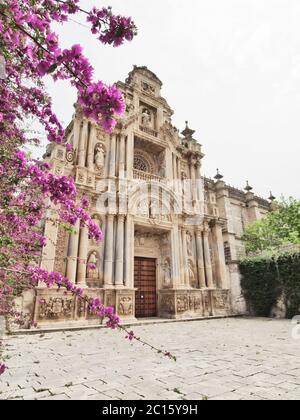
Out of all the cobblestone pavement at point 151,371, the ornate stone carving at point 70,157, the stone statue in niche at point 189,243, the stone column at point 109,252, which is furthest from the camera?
the stone statue in niche at point 189,243

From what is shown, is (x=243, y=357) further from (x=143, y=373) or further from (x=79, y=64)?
(x=79, y=64)

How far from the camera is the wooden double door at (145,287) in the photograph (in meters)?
12.3

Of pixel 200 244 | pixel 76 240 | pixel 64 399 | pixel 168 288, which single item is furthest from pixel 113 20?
pixel 200 244

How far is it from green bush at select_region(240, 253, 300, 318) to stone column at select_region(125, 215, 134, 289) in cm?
746

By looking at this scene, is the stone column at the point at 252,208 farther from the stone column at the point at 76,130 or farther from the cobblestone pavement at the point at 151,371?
the cobblestone pavement at the point at 151,371

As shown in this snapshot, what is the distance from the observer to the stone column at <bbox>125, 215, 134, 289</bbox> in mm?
10887

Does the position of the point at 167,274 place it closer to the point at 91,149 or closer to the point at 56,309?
A: the point at 56,309

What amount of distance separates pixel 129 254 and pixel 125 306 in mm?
2322

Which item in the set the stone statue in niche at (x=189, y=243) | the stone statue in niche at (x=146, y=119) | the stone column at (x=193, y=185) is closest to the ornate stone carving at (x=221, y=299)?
the stone statue in niche at (x=189, y=243)

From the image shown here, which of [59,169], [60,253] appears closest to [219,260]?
[60,253]

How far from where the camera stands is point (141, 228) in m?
13.2

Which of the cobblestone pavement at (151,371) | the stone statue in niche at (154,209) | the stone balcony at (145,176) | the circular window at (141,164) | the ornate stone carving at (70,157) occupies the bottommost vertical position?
the cobblestone pavement at (151,371)

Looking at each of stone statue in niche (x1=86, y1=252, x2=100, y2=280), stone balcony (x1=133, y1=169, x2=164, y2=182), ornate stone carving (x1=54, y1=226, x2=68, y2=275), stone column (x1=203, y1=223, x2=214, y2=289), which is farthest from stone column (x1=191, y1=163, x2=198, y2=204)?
ornate stone carving (x1=54, y1=226, x2=68, y2=275)

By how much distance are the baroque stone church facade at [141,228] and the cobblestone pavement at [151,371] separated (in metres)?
3.55
